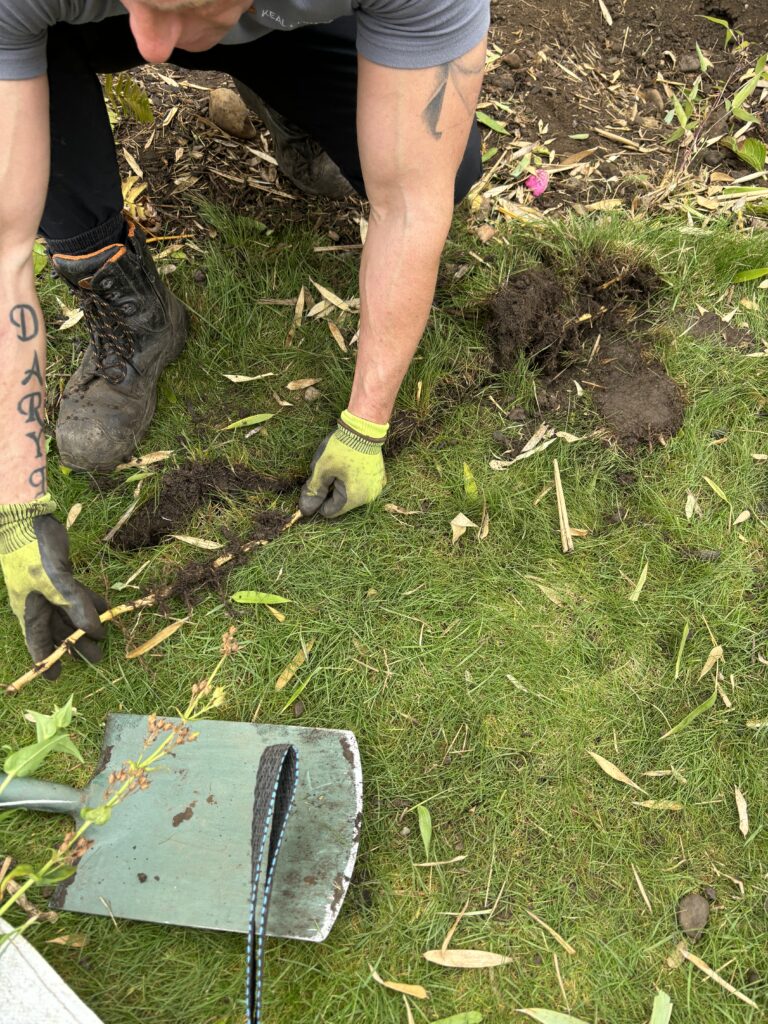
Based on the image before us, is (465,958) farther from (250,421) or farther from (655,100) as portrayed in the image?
(655,100)

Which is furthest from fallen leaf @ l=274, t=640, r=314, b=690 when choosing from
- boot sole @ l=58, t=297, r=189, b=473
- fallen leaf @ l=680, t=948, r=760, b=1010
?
fallen leaf @ l=680, t=948, r=760, b=1010

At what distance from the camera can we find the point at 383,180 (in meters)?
2.06

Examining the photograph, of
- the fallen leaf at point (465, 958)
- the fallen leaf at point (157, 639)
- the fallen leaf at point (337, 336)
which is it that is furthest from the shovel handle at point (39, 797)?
the fallen leaf at point (337, 336)

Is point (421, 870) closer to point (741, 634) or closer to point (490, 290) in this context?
point (741, 634)

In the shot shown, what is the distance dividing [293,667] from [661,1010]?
4.08ft

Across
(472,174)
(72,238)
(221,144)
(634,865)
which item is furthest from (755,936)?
(221,144)

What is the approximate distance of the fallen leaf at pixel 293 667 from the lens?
224cm

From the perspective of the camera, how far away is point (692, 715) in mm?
2178

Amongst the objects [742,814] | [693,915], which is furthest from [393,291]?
[693,915]

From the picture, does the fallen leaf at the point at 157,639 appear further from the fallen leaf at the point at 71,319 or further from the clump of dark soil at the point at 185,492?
the fallen leaf at the point at 71,319

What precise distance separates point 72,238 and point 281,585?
1258 millimetres

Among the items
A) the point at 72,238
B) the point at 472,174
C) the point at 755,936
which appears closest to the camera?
the point at 755,936

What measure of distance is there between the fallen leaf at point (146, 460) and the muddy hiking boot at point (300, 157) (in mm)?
1200

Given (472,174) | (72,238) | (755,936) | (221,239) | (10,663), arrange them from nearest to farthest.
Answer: (755,936), (10,663), (72,238), (472,174), (221,239)
